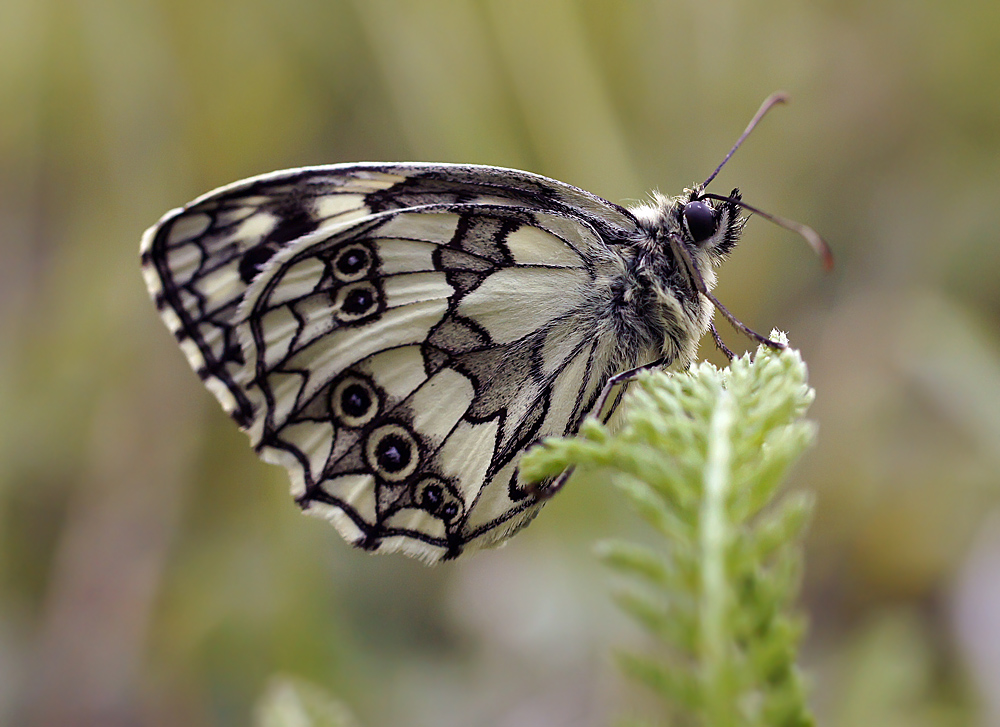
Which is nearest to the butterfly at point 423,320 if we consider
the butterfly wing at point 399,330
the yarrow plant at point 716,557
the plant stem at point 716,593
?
the butterfly wing at point 399,330

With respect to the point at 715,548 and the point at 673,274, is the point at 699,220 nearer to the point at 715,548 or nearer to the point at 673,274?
the point at 673,274

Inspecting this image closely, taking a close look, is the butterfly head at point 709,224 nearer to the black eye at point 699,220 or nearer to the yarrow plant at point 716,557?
the black eye at point 699,220

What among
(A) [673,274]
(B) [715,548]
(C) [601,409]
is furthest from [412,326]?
(B) [715,548]

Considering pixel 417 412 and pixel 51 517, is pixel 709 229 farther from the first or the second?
pixel 51 517

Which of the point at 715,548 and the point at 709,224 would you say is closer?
the point at 715,548

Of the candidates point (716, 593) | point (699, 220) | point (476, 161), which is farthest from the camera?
point (476, 161)

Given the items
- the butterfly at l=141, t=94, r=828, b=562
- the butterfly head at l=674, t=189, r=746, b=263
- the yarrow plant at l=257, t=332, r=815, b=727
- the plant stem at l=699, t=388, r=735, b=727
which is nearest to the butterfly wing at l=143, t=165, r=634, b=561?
the butterfly at l=141, t=94, r=828, b=562
